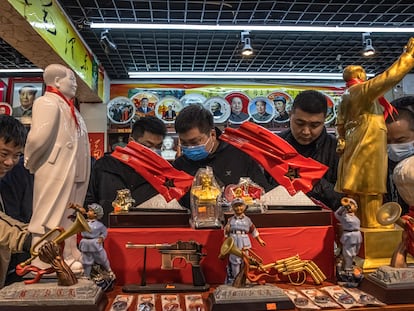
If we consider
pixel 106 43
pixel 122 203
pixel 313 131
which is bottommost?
pixel 122 203

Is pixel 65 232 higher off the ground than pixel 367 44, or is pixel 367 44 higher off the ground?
pixel 367 44

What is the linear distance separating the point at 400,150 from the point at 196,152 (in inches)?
39.4

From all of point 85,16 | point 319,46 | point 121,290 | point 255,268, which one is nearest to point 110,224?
point 121,290

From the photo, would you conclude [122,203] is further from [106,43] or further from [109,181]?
[106,43]

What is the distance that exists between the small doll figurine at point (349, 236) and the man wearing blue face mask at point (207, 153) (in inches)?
29.9

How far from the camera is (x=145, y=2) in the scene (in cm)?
375

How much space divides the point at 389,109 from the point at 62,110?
3.59ft

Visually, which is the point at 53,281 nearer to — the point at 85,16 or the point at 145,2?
the point at 145,2

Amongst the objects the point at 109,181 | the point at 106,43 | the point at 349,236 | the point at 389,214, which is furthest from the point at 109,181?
the point at 106,43

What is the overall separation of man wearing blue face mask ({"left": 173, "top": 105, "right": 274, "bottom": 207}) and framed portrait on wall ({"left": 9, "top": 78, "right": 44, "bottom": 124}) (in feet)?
13.4

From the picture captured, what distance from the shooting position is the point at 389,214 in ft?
3.72

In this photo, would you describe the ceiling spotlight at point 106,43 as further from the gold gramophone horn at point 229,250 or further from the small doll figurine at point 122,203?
the gold gramophone horn at point 229,250

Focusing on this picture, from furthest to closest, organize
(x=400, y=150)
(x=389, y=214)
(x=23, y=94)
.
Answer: (x=23, y=94) → (x=400, y=150) → (x=389, y=214)

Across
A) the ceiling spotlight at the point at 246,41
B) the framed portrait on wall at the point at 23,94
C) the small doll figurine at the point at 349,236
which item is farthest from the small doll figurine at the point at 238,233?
the framed portrait on wall at the point at 23,94
